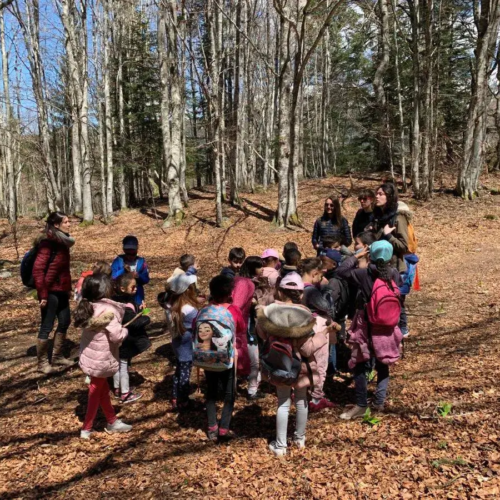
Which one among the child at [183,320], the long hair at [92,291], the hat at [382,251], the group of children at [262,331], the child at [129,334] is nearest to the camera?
the group of children at [262,331]

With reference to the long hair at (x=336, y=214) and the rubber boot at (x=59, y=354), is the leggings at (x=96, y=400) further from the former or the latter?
the long hair at (x=336, y=214)

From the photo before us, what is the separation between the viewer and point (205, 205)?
20.0 meters

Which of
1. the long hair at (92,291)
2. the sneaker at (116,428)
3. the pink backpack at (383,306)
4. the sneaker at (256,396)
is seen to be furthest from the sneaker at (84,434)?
the pink backpack at (383,306)

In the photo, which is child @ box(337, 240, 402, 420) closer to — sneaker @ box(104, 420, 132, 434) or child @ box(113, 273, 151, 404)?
sneaker @ box(104, 420, 132, 434)

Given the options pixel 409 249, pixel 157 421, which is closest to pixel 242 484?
pixel 157 421

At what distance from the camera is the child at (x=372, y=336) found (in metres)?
3.73

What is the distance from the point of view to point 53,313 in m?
5.49

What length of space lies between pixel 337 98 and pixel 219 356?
32.2 meters

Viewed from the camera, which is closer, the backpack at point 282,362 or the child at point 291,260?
the backpack at point 282,362

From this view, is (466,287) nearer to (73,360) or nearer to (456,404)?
(456,404)

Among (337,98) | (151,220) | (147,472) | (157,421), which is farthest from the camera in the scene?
(337,98)

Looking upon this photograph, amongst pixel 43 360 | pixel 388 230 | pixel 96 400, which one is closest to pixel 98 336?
pixel 96 400

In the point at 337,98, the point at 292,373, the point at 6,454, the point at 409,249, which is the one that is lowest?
the point at 6,454

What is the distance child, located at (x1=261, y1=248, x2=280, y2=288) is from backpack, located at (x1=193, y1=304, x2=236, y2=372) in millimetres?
1181
